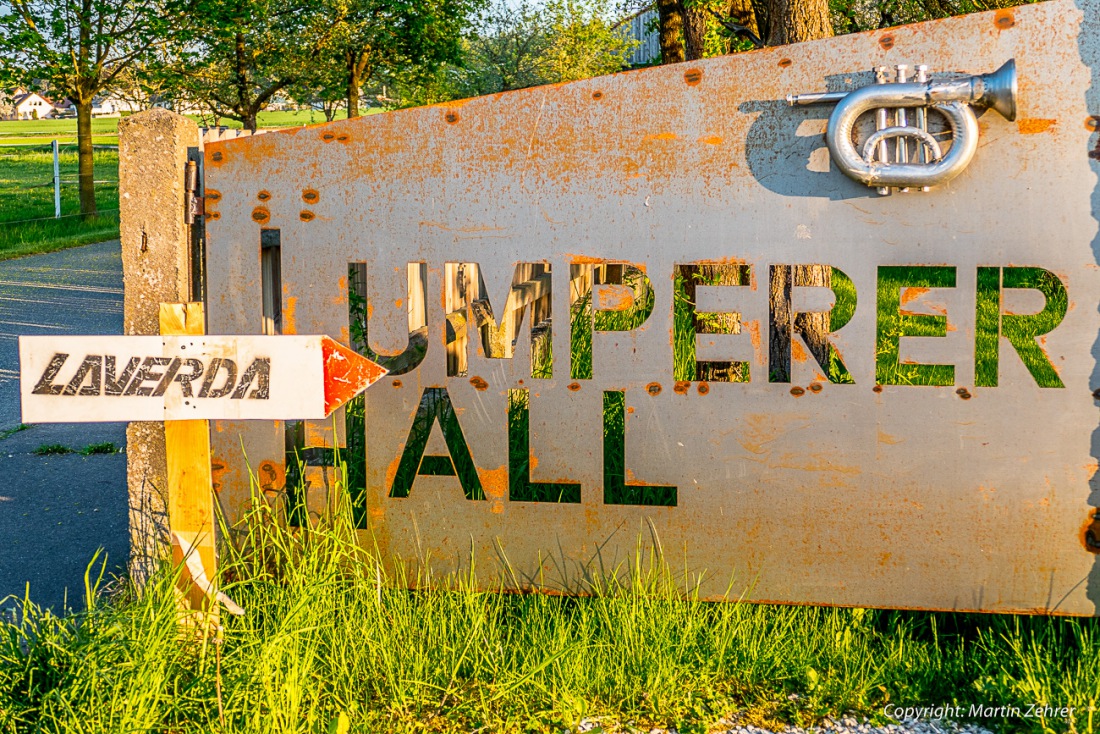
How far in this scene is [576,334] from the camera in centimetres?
558

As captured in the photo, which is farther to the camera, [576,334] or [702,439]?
[576,334]

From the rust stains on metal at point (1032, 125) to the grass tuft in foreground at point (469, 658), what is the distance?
1.42 metres

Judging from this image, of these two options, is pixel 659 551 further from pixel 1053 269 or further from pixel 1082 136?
pixel 1082 136

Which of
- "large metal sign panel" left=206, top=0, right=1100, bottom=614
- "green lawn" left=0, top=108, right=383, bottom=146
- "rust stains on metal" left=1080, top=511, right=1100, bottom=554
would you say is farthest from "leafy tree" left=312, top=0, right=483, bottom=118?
"rust stains on metal" left=1080, top=511, right=1100, bottom=554

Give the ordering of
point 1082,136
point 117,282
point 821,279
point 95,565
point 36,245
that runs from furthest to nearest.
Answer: point 36,245 → point 117,282 → point 821,279 → point 95,565 → point 1082,136

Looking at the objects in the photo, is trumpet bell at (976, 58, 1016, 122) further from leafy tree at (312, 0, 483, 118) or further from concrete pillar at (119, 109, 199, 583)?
leafy tree at (312, 0, 483, 118)

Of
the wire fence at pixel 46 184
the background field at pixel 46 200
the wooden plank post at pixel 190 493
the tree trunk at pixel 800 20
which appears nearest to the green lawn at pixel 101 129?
the background field at pixel 46 200

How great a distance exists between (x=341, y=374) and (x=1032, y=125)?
2.01 meters

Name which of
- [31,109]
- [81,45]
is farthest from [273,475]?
[31,109]

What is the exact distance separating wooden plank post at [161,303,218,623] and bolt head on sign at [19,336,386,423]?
134 mm

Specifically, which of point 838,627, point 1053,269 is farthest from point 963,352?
point 838,627

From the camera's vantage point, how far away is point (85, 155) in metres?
19.0

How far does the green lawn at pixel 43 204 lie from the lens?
17.0m

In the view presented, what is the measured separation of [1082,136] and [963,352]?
67 centimetres
